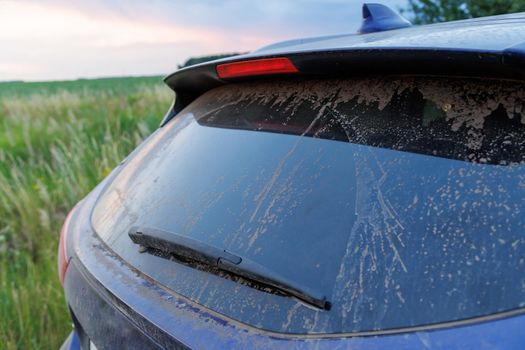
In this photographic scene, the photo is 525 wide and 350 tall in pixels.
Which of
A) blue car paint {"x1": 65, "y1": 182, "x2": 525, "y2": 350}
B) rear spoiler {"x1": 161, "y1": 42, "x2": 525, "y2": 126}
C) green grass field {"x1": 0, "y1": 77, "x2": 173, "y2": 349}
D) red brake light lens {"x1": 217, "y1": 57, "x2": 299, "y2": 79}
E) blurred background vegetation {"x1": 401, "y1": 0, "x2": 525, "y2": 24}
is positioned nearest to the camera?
blue car paint {"x1": 65, "y1": 182, "x2": 525, "y2": 350}

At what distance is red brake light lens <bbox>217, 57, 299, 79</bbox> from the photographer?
1.35m

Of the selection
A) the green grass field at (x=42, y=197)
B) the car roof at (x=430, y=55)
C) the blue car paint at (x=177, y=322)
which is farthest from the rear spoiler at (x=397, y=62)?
the green grass field at (x=42, y=197)

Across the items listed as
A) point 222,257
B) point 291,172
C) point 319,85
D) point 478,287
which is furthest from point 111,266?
point 478,287

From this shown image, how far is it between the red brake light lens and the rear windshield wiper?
51 cm

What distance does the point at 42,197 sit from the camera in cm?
477

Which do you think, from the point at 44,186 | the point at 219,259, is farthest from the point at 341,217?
the point at 44,186

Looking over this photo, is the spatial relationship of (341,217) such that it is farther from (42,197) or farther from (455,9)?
(455,9)

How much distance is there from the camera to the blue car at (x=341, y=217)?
2.91 ft

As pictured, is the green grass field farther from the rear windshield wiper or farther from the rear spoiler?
the rear spoiler

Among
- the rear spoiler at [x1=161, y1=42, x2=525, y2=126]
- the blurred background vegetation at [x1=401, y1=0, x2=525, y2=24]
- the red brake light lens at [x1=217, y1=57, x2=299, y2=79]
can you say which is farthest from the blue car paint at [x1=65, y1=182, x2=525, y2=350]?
the blurred background vegetation at [x1=401, y1=0, x2=525, y2=24]

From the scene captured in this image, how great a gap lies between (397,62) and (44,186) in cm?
453

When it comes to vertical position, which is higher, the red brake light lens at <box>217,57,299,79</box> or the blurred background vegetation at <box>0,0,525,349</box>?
the red brake light lens at <box>217,57,299,79</box>

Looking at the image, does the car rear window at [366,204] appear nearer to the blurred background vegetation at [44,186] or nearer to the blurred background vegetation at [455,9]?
the blurred background vegetation at [44,186]

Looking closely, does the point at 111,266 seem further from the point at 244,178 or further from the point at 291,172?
the point at 291,172
